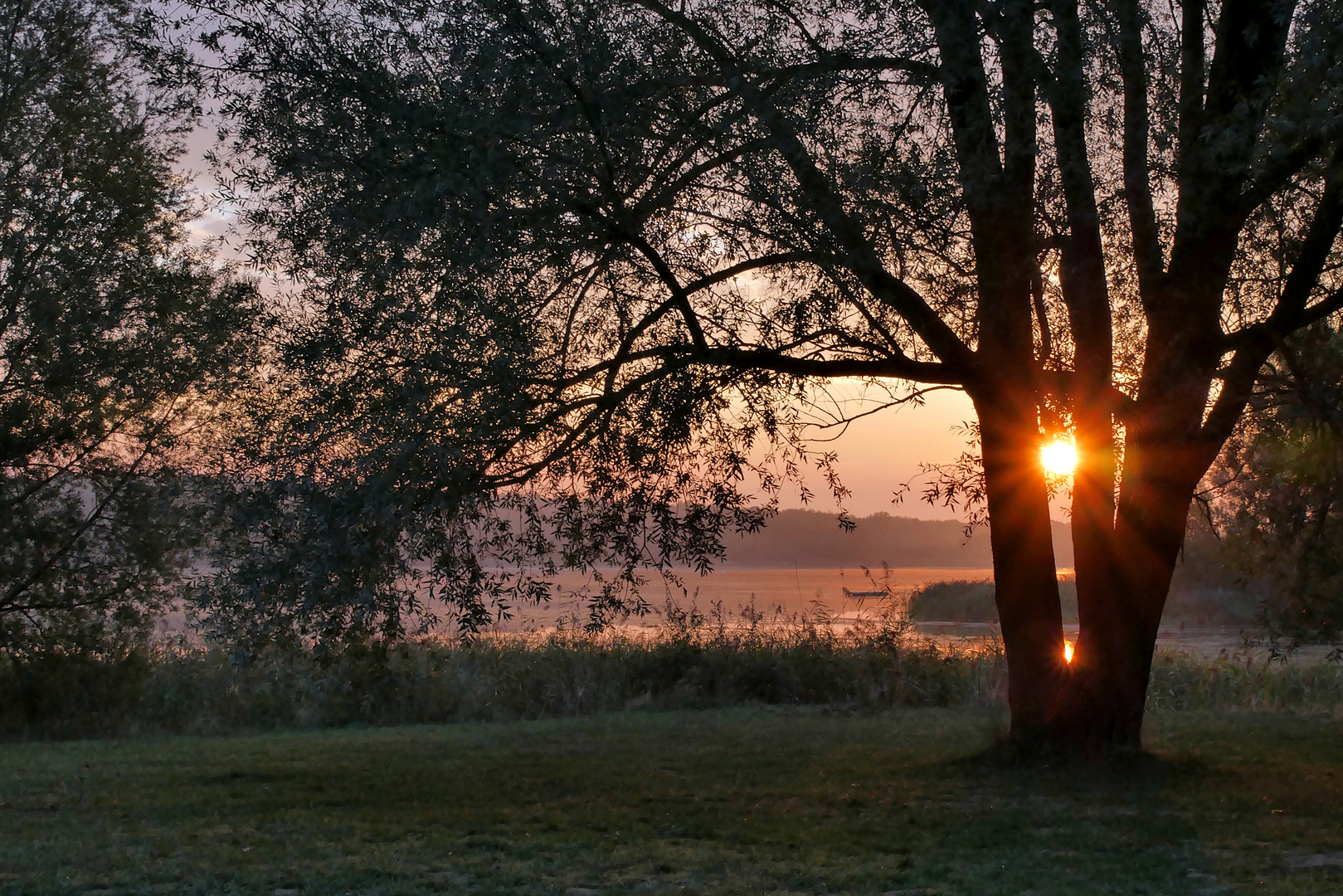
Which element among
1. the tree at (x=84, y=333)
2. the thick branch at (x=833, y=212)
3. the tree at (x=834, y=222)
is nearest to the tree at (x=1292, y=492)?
Answer: the tree at (x=834, y=222)

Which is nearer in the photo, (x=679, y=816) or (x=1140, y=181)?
(x=679, y=816)

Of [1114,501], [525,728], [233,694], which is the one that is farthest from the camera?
[233,694]

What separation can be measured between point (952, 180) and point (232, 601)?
21.6 feet

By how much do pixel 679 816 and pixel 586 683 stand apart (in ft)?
27.0

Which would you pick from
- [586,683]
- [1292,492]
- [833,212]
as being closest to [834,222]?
Answer: [833,212]

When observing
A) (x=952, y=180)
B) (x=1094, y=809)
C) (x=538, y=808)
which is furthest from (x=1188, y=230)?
(x=538, y=808)

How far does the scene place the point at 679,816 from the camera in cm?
859

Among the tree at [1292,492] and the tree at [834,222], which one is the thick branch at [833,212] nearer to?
the tree at [834,222]

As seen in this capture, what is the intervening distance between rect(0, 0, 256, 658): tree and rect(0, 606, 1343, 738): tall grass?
942 millimetres

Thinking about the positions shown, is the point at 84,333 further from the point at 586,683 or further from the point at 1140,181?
the point at 1140,181

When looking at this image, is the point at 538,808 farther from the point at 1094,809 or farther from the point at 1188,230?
the point at 1188,230

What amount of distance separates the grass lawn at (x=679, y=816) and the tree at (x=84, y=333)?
11.0ft

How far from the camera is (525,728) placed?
562 inches

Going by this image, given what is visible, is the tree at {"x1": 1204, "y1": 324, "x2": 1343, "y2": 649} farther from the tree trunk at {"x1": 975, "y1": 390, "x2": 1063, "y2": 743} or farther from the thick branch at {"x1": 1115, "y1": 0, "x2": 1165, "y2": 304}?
the tree trunk at {"x1": 975, "y1": 390, "x2": 1063, "y2": 743}
